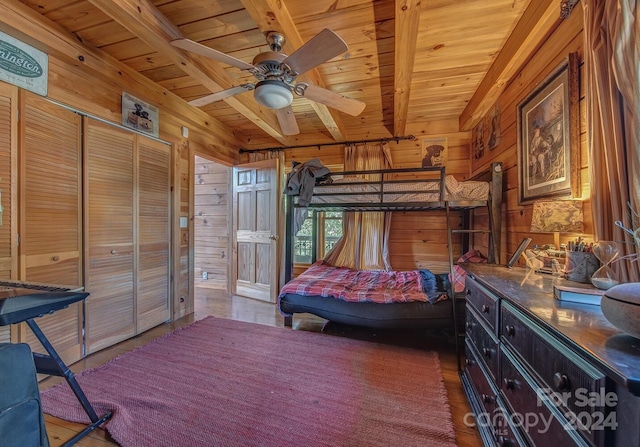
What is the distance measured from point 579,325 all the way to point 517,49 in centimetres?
205

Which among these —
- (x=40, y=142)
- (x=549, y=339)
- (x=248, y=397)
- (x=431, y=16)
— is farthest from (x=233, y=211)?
(x=549, y=339)

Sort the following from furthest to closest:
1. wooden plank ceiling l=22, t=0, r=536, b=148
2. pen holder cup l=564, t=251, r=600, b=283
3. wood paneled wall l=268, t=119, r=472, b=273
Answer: wood paneled wall l=268, t=119, r=472, b=273 → wooden plank ceiling l=22, t=0, r=536, b=148 → pen holder cup l=564, t=251, r=600, b=283

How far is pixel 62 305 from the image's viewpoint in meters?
1.33

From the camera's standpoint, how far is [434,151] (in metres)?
3.73

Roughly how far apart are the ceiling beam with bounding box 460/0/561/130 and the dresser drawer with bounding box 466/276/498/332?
1708 millimetres

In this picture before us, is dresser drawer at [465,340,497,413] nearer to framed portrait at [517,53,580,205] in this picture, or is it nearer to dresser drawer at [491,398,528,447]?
dresser drawer at [491,398,528,447]

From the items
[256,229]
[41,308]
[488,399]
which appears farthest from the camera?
[256,229]

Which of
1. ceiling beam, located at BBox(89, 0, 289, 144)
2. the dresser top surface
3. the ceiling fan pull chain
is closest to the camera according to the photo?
the dresser top surface

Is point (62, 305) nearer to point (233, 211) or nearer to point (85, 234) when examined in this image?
point (85, 234)

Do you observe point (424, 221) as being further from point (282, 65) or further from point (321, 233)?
point (282, 65)

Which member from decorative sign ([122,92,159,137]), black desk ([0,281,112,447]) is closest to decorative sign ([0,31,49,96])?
decorative sign ([122,92,159,137])

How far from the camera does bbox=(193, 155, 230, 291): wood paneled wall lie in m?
4.88

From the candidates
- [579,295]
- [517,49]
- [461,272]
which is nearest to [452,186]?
[461,272]

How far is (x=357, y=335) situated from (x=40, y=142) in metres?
3.14
